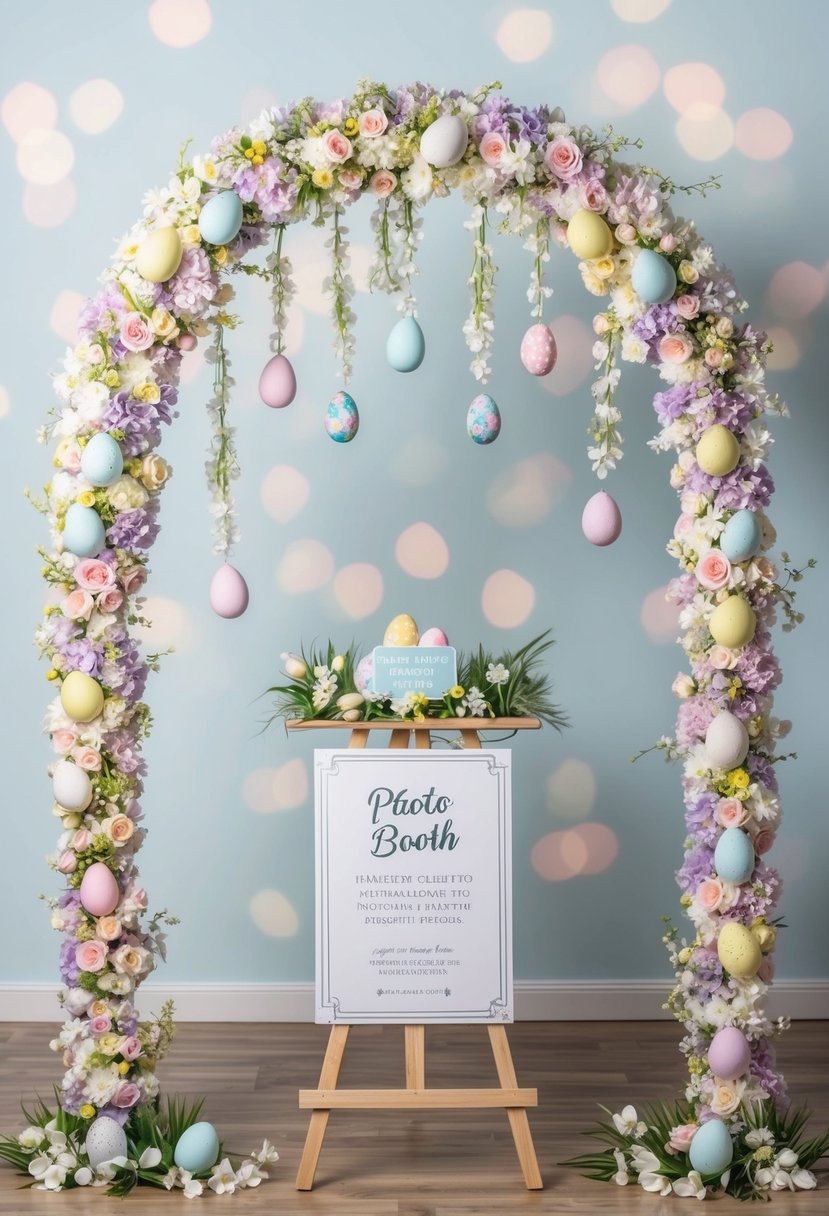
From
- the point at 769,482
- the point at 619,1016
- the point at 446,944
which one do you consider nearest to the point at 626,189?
the point at 769,482

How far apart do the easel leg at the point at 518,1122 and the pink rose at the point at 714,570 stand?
3.27ft

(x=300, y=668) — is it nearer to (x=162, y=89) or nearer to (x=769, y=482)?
(x=769, y=482)

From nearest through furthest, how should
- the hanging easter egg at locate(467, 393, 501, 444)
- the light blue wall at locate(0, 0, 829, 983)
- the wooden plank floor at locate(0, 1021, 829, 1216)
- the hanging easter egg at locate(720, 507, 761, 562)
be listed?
the wooden plank floor at locate(0, 1021, 829, 1216) → the hanging easter egg at locate(720, 507, 761, 562) → the hanging easter egg at locate(467, 393, 501, 444) → the light blue wall at locate(0, 0, 829, 983)

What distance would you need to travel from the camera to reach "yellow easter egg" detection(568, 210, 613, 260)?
101 inches

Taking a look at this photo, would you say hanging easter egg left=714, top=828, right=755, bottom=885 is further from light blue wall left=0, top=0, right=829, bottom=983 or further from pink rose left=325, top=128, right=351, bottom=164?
pink rose left=325, top=128, right=351, bottom=164

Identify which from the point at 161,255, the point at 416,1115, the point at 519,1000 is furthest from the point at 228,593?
the point at 519,1000

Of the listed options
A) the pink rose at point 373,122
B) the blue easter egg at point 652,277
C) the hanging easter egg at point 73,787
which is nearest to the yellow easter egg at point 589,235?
the blue easter egg at point 652,277

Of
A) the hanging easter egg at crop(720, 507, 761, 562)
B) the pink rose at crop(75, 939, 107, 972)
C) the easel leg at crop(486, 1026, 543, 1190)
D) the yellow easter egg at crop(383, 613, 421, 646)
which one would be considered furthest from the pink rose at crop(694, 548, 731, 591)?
the pink rose at crop(75, 939, 107, 972)

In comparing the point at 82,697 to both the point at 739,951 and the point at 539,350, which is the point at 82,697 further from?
the point at 739,951

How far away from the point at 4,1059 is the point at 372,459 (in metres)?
1.87

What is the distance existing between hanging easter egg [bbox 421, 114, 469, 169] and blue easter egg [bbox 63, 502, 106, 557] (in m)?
0.99

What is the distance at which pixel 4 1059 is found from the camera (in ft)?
10.8

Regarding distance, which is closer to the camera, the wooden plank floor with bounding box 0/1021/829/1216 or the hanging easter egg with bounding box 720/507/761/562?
the wooden plank floor with bounding box 0/1021/829/1216

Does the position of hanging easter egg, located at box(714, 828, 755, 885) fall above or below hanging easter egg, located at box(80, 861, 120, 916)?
above
